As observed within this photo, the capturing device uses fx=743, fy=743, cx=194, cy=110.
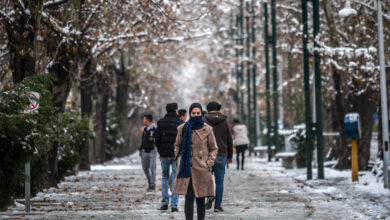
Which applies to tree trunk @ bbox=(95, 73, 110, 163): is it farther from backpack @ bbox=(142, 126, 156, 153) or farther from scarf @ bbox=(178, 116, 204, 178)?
scarf @ bbox=(178, 116, 204, 178)

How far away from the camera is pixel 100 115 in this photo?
3256cm

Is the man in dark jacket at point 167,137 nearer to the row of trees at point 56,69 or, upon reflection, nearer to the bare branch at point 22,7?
the row of trees at point 56,69

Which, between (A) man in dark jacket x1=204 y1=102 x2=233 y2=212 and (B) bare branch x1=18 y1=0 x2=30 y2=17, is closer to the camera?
(A) man in dark jacket x1=204 y1=102 x2=233 y2=212

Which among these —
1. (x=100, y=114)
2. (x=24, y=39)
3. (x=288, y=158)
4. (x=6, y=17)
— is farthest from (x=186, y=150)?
(x=100, y=114)

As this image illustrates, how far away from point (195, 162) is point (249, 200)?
5.15m

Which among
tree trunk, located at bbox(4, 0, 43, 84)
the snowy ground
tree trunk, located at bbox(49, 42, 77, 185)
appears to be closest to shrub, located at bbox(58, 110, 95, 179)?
the snowy ground

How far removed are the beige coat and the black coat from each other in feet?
12.1

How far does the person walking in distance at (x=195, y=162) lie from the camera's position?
9695 mm

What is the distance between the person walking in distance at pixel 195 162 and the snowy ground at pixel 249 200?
85.6 inches

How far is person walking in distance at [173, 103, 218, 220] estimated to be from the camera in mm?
9695

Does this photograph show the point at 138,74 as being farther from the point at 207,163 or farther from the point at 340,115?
the point at 207,163

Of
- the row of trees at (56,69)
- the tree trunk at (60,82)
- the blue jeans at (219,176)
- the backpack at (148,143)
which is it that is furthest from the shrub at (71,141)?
the blue jeans at (219,176)

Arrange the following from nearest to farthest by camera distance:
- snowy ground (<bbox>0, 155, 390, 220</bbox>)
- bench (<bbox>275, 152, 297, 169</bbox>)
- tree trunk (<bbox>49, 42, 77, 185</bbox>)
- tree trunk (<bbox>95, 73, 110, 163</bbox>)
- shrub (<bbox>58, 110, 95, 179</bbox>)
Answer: snowy ground (<bbox>0, 155, 390, 220</bbox>) < tree trunk (<bbox>49, 42, 77, 185</bbox>) < shrub (<bbox>58, 110, 95, 179</bbox>) < bench (<bbox>275, 152, 297, 169</bbox>) < tree trunk (<bbox>95, 73, 110, 163</bbox>)

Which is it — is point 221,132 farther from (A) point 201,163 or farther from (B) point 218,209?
(A) point 201,163
